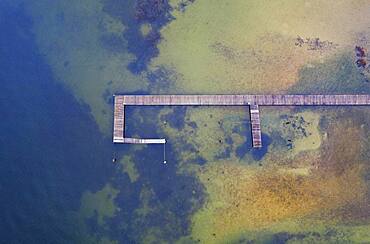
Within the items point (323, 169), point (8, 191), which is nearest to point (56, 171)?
point (8, 191)

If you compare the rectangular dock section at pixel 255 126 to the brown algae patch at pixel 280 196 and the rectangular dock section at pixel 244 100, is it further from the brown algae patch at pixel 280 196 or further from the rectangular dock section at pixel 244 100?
the brown algae patch at pixel 280 196

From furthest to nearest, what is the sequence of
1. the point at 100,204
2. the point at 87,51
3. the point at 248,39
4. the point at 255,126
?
the point at 248,39
the point at 87,51
the point at 255,126
the point at 100,204

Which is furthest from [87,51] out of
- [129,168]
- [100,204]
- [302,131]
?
[302,131]

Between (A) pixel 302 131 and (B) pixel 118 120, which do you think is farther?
(A) pixel 302 131

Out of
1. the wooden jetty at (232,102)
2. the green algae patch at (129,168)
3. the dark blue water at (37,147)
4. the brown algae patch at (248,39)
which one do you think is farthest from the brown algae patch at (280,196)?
the dark blue water at (37,147)

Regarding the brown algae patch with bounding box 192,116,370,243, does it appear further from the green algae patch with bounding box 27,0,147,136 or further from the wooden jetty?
the green algae patch with bounding box 27,0,147,136

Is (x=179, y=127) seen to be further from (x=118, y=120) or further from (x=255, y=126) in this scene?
(x=255, y=126)

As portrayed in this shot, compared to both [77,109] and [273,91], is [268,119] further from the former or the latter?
[77,109]
